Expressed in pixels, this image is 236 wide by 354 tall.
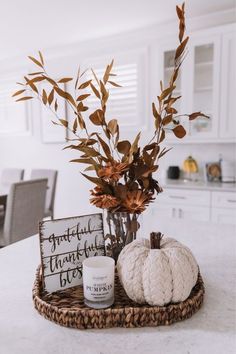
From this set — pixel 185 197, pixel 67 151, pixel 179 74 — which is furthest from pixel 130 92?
pixel 185 197

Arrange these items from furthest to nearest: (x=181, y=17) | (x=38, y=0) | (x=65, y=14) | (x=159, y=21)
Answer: (x=159, y=21), (x=65, y=14), (x=38, y=0), (x=181, y=17)

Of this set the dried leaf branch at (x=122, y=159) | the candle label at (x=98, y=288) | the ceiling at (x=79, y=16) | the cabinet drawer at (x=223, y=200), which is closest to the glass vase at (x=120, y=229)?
the dried leaf branch at (x=122, y=159)

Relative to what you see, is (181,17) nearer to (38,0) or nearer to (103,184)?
(103,184)

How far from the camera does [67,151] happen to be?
12.1 ft

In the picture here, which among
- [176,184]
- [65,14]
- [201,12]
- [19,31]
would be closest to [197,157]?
[176,184]

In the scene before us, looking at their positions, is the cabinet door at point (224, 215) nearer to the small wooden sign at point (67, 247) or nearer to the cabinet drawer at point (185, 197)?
the cabinet drawer at point (185, 197)

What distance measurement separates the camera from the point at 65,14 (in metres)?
2.62

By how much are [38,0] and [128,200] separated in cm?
241

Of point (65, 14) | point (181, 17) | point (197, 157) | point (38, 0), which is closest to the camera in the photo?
point (181, 17)

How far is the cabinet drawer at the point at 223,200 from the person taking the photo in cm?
235

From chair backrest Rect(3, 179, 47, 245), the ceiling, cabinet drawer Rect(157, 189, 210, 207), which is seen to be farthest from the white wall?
chair backrest Rect(3, 179, 47, 245)

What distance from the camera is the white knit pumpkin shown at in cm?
55

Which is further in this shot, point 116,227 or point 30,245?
point 30,245

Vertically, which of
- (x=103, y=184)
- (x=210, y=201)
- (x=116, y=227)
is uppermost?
(x=103, y=184)
